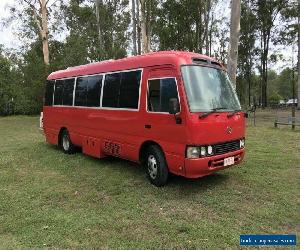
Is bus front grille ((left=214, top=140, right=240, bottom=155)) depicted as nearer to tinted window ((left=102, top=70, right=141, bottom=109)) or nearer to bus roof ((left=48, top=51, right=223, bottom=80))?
bus roof ((left=48, top=51, right=223, bottom=80))

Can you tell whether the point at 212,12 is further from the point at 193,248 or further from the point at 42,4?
the point at 193,248

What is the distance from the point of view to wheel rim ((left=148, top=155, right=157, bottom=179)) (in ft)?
25.6

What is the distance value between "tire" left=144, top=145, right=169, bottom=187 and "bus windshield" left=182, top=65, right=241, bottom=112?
133cm

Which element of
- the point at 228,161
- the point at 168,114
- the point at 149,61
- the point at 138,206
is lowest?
the point at 138,206

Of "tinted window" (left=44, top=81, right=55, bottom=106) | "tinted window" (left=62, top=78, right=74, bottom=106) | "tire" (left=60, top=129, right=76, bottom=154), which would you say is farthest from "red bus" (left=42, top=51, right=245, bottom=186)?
"tinted window" (left=44, top=81, right=55, bottom=106)

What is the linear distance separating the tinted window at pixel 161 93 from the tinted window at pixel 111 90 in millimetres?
1452

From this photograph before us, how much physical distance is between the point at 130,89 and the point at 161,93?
1.23 meters

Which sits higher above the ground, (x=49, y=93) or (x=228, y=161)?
(x=49, y=93)

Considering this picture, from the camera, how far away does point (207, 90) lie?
7.35 metres

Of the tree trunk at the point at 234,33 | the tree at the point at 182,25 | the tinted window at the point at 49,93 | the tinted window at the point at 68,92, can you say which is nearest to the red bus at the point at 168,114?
the tinted window at the point at 68,92

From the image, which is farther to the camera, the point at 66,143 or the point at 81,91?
the point at 66,143

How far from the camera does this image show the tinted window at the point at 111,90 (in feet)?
29.9

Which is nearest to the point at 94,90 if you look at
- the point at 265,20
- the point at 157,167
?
the point at 157,167

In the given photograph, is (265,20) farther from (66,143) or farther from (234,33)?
(66,143)
